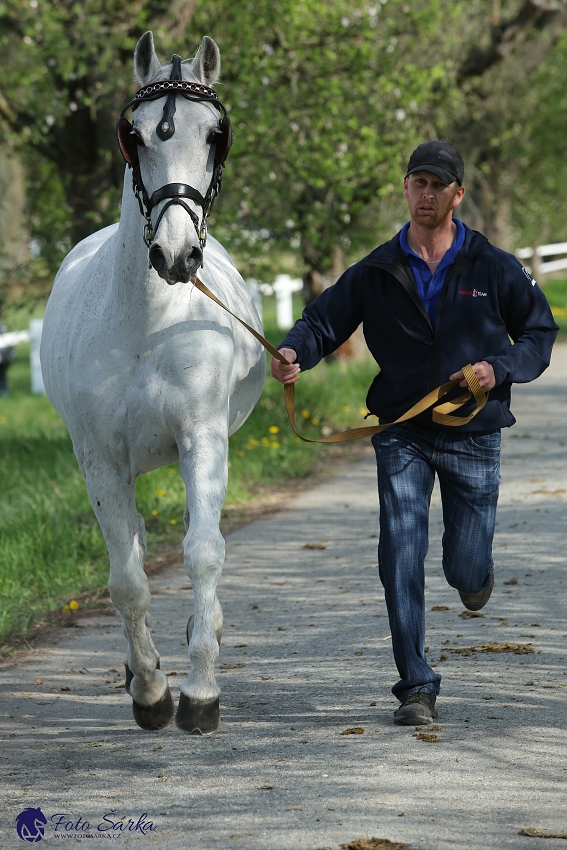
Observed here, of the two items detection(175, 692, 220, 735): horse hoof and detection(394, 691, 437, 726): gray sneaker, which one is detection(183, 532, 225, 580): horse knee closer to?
detection(175, 692, 220, 735): horse hoof

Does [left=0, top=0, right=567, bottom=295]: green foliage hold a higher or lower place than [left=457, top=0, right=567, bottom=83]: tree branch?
lower

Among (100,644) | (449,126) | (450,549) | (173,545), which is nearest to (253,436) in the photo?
(173,545)

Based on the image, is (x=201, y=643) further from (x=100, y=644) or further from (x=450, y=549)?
(x=100, y=644)

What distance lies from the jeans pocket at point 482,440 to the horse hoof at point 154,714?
60.3 inches

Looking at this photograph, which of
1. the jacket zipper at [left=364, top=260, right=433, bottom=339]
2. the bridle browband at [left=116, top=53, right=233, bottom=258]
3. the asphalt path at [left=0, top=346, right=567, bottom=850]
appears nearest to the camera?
the asphalt path at [left=0, top=346, right=567, bottom=850]

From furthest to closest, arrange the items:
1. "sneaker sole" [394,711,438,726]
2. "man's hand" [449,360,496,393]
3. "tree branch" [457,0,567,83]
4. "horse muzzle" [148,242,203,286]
Answer: "tree branch" [457,0,567,83] < "sneaker sole" [394,711,438,726] < "man's hand" [449,360,496,393] < "horse muzzle" [148,242,203,286]

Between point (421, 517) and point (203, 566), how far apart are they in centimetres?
86

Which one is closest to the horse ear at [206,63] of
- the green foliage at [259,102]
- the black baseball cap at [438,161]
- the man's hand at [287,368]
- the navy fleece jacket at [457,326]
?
the black baseball cap at [438,161]

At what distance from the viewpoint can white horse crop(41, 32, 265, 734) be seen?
3744 mm

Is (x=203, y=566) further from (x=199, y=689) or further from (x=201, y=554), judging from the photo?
(x=199, y=689)

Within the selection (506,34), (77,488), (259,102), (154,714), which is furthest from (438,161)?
(506,34)

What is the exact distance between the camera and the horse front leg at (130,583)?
166 inches

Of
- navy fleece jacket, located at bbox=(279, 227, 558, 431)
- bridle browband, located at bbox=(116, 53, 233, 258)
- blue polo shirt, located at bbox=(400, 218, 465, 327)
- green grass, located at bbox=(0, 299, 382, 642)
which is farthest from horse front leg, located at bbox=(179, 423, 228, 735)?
green grass, located at bbox=(0, 299, 382, 642)

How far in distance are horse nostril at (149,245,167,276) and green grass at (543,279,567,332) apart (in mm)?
15052
